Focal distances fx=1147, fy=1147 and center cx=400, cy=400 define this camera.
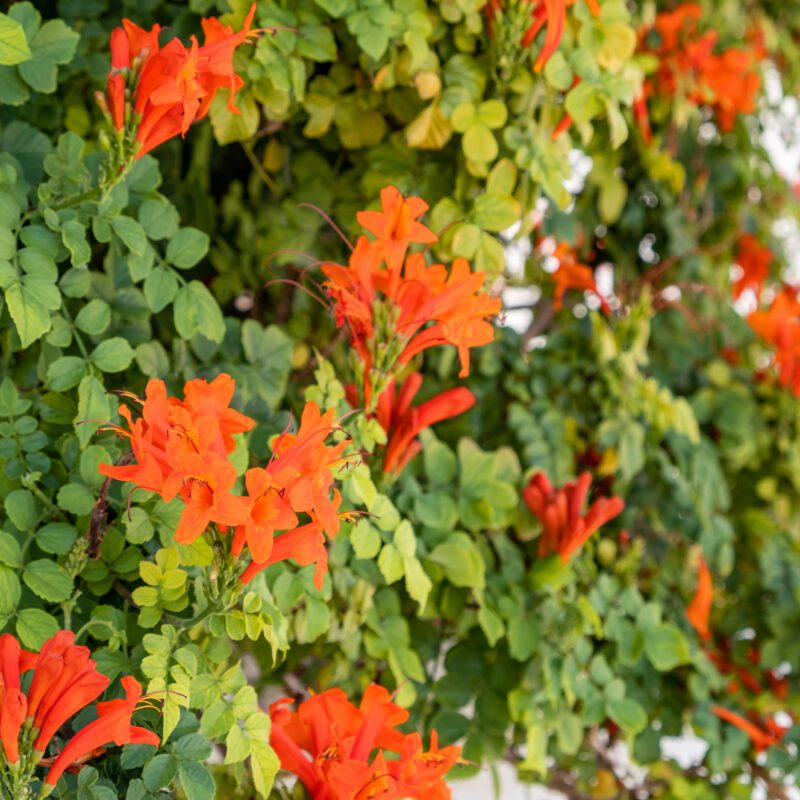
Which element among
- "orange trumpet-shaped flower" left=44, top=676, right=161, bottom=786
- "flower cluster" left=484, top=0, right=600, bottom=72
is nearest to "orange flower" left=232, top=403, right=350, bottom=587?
"orange trumpet-shaped flower" left=44, top=676, right=161, bottom=786

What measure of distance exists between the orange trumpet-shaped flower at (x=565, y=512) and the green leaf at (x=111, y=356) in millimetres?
491

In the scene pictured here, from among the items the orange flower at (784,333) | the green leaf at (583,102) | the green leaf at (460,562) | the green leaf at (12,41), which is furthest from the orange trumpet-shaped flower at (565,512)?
the green leaf at (12,41)

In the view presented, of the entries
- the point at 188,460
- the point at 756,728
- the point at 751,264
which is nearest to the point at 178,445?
the point at 188,460

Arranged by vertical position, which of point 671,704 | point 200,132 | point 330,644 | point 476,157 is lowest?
point 671,704

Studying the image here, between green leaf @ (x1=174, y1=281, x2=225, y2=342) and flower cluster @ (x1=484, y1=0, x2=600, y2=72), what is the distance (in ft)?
1.31

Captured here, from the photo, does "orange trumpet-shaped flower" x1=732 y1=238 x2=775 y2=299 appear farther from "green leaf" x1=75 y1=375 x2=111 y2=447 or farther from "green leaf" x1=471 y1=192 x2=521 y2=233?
"green leaf" x1=75 y1=375 x2=111 y2=447

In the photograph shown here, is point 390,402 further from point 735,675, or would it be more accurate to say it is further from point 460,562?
point 735,675

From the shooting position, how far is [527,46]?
1.17m

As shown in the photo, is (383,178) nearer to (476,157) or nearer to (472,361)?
(476,157)

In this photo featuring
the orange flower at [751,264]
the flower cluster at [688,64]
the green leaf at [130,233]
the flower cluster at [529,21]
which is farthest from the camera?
the orange flower at [751,264]

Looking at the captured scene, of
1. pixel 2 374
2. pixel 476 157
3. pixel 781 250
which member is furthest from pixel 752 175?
pixel 2 374

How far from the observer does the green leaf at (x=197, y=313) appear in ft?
3.39

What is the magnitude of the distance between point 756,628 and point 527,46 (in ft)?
3.08

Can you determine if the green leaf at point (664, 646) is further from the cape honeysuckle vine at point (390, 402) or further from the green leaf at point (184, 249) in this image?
the green leaf at point (184, 249)
